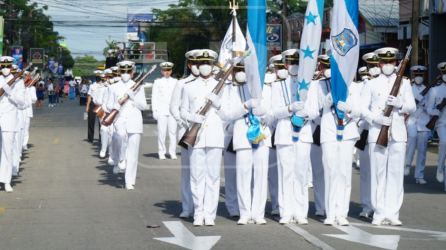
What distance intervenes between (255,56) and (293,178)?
5.57ft

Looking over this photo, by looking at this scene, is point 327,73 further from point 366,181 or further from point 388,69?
point 366,181

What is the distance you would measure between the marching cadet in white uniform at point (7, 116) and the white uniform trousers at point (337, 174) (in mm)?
6021

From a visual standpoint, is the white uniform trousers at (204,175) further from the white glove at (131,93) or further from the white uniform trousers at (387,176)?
the white glove at (131,93)

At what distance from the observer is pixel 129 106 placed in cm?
1457

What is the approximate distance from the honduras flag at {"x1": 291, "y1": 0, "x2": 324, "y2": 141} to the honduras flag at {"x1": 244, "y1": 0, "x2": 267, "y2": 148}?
19.8 inches

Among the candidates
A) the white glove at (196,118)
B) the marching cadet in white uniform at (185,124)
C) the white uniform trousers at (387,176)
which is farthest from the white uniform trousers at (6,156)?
the white uniform trousers at (387,176)

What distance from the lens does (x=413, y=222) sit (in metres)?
10.5

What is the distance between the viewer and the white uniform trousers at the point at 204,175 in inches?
403

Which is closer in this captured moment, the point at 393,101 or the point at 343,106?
the point at 343,106

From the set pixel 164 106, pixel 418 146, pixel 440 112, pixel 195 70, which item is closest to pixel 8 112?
pixel 195 70

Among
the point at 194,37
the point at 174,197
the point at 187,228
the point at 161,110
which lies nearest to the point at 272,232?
the point at 187,228

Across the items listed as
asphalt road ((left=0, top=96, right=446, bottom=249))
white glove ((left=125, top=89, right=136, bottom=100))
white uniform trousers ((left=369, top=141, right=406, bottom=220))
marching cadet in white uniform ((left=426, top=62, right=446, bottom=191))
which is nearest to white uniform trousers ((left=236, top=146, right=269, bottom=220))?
asphalt road ((left=0, top=96, right=446, bottom=249))

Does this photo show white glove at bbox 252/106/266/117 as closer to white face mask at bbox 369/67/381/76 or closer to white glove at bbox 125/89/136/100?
white face mask at bbox 369/67/381/76

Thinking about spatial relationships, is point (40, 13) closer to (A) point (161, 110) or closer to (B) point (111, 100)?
(A) point (161, 110)
